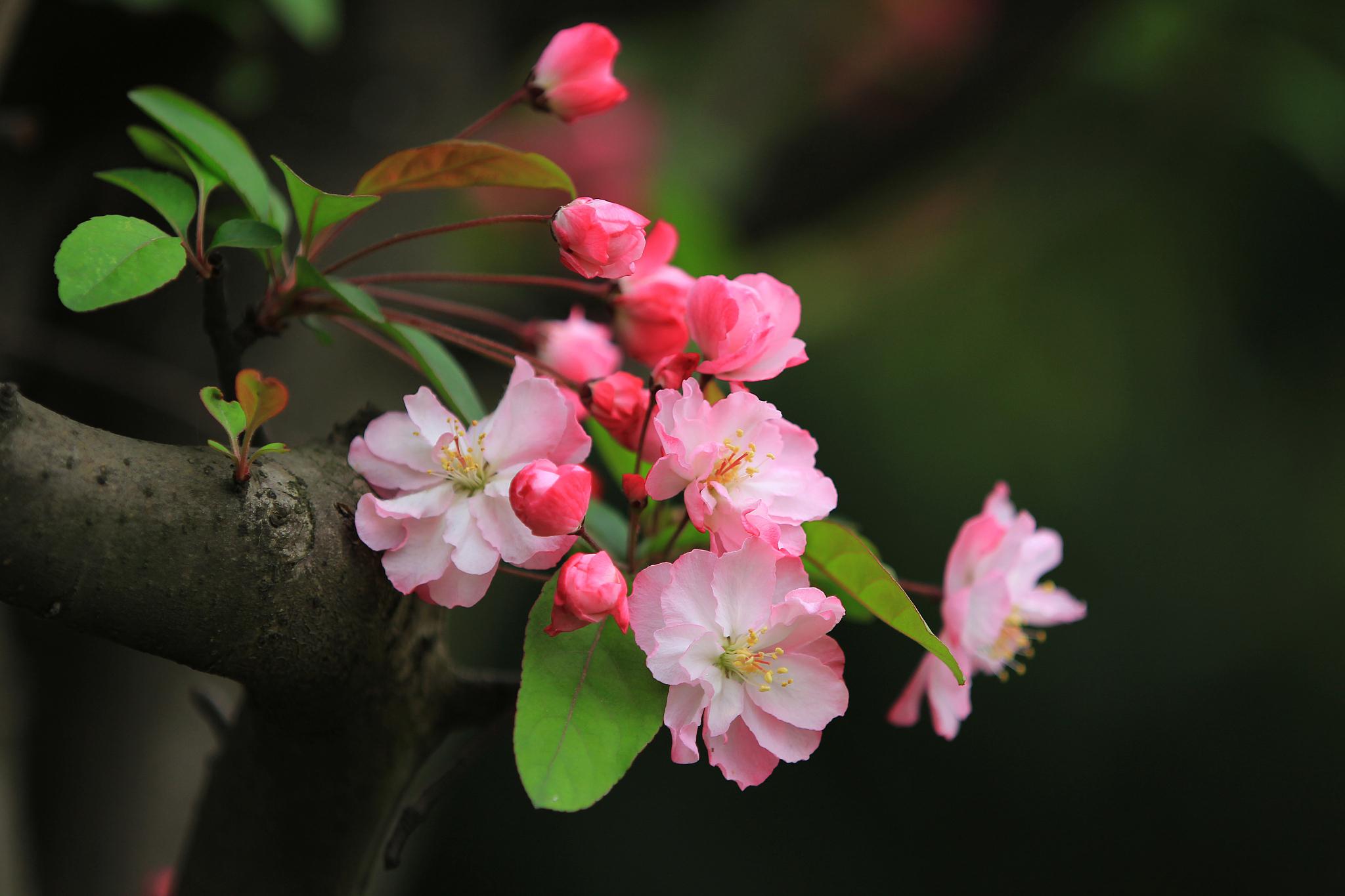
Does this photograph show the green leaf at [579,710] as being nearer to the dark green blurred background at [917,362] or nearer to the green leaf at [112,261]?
the green leaf at [112,261]

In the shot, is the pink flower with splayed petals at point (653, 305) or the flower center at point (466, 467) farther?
the pink flower with splayed petals at point (653, 305)

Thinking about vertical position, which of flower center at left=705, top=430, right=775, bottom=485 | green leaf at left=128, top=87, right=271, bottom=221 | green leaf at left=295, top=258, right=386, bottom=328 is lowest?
flower center at left=705, top=430, right=775, bottom=485

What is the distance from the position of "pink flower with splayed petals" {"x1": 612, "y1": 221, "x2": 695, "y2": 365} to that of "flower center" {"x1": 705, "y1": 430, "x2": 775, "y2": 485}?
5.3 inches

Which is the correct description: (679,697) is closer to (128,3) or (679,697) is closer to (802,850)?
(128,3)

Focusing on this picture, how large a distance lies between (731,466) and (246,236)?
283mm

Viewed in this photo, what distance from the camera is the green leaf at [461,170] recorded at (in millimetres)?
563

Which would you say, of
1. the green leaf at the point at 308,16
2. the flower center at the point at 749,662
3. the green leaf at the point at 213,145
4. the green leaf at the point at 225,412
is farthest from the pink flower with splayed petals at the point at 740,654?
the green leaf at the point at 308,16

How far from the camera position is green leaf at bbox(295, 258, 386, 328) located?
0.53 m

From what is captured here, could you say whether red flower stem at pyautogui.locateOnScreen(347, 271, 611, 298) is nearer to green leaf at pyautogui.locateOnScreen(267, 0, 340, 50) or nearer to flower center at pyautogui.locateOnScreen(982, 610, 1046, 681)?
flower center at pyautogui.locateOnScreen(982, 610, 1046, 681)

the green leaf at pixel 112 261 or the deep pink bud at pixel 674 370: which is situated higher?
the green leaf at pixel 112 261

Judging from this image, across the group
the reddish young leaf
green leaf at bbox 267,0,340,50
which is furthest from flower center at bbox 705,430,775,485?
green leaf at bbox 267,0,340,50

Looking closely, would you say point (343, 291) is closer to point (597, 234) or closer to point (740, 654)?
point (597, 234)

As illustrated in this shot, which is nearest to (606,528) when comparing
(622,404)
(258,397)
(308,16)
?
(622,404)

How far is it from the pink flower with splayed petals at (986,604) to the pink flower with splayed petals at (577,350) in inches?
10.6
